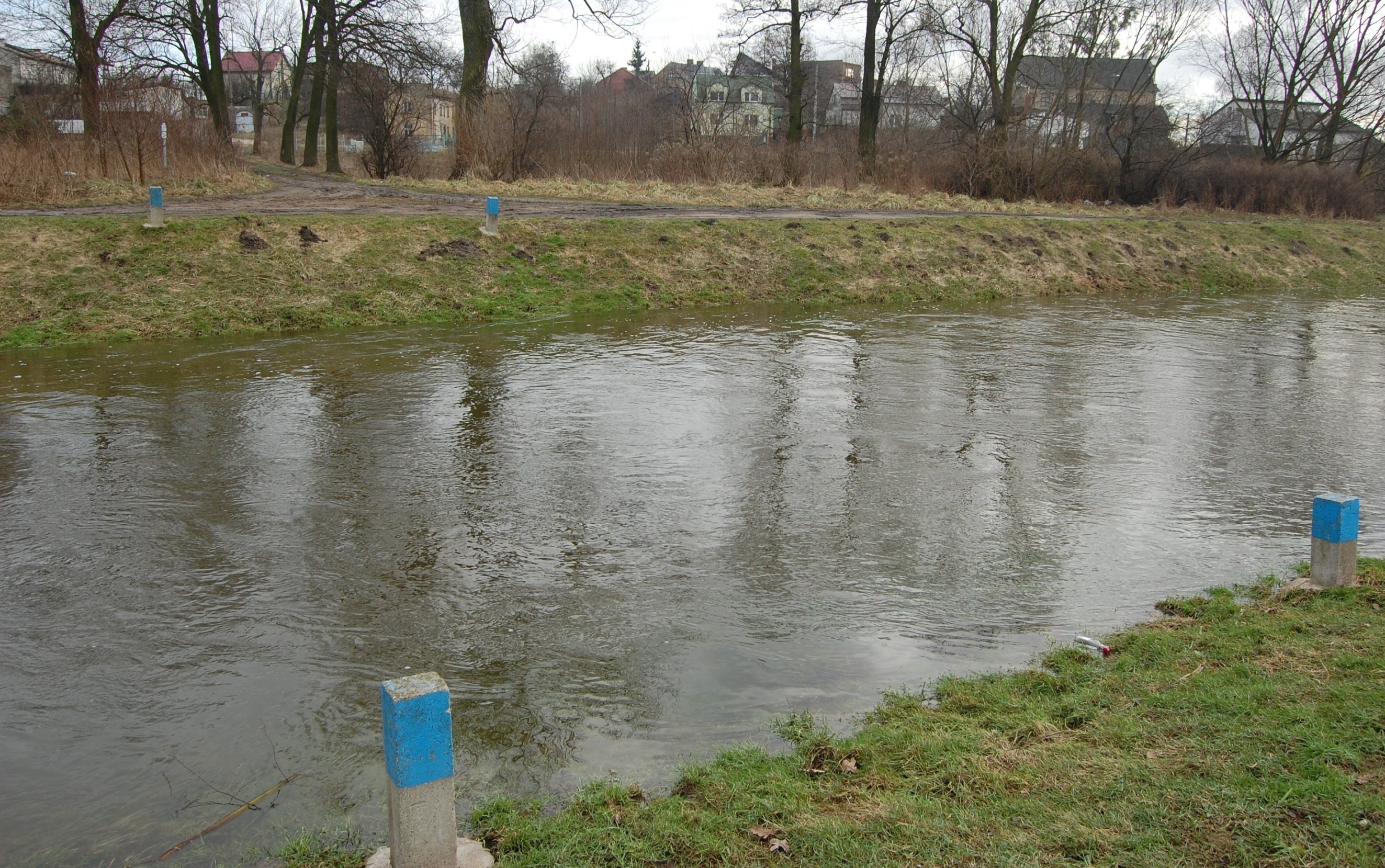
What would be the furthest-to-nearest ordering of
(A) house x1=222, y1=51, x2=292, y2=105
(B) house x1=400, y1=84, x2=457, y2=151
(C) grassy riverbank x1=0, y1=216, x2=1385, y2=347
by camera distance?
(A) house x1=222, y1=51, x2=292, y2=105 → (B) house x1=400, y1=84, x2=457, y2=151 → (C) grassy riverbank x1=0, y1=216, x2=1385, y2=347

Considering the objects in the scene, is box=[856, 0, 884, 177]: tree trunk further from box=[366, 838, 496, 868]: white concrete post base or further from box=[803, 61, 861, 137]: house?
box=[366, 838, 496, 868]: white concrete post base

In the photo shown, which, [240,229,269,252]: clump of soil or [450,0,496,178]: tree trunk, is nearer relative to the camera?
[240,229,269,252]: clump of soil

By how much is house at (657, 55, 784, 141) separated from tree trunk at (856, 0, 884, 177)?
3408mm

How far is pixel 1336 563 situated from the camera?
5.57m

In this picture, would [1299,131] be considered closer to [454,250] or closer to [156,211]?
[454,250]

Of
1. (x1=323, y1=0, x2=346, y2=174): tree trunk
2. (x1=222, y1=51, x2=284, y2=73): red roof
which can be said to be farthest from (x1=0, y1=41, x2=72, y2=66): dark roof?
(x1=323, y1=0, x2=346, y2=174): tree trunk

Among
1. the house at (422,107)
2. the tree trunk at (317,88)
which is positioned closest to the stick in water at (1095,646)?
the house at (422,107)

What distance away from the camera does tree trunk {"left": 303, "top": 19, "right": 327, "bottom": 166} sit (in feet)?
95.8

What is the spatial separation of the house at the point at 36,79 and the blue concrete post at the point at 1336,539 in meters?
24.6

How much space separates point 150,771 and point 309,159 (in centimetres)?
3496

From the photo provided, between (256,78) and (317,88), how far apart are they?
3872 centimetres

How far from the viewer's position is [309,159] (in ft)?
116

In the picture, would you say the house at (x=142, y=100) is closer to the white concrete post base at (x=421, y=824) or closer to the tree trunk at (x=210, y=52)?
the tree trunk at (x=210, y=52)

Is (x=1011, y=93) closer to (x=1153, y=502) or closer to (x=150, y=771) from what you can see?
(x=1153, y=502)
